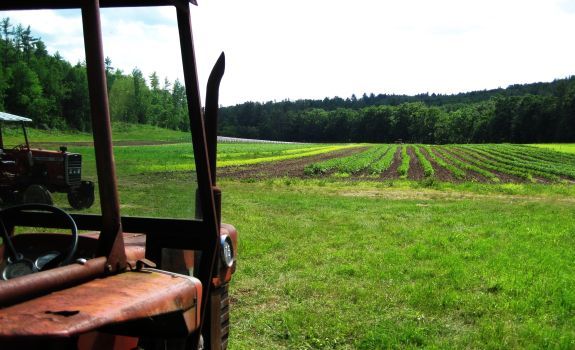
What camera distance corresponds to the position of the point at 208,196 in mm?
2334

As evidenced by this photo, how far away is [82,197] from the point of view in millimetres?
2461

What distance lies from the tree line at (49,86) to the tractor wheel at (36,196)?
33cm

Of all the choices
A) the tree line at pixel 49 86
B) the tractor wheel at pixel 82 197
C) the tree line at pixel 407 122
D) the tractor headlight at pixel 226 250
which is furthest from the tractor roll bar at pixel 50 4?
the tree line at pixel 407 122

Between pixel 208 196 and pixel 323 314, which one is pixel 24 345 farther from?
pixel 323 314

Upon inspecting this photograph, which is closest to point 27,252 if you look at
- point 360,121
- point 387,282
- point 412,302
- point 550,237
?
point 412,302

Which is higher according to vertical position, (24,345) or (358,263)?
(24,345)

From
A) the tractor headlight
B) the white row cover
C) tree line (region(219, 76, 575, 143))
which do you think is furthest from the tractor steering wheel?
tree line (region(219, 76, 575, 143))

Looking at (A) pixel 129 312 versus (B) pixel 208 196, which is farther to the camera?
(B) pixel 208 196

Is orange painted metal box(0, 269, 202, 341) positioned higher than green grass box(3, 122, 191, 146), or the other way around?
green grass box(3, 122, 191, 146)

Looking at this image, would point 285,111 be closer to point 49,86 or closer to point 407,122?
point 407,122

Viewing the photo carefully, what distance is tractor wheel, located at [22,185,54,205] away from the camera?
7.49ft

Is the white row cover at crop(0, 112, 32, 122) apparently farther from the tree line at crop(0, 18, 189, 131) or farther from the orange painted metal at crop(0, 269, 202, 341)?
the orange painted metal at crop(0, 269, 202, 341)

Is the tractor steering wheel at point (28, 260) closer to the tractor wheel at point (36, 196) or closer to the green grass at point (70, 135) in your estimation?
the tractor wheel at point (36, 196)

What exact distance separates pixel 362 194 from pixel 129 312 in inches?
637
